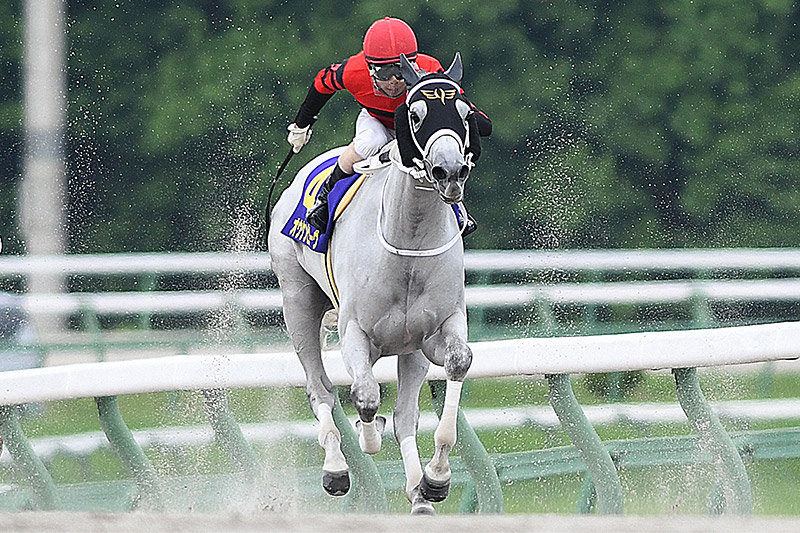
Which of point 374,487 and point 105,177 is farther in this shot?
point 105,177

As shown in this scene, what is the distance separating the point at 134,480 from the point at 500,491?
1.45 m

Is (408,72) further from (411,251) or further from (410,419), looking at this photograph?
(410,419)

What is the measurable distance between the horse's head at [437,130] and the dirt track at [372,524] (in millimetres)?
960

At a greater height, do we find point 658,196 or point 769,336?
point 769,336

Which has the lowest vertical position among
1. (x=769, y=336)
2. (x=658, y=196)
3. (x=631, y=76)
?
(x=658, y=196)

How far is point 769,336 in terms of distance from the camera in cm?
622

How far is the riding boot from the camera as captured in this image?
19.2 ft

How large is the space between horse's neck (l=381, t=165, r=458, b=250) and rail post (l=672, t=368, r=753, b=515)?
143cm

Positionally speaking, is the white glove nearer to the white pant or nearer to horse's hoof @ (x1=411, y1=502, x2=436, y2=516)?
the white pant

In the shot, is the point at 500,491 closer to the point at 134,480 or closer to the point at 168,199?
the point at 134,480

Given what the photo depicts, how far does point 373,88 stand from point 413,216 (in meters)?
0.61

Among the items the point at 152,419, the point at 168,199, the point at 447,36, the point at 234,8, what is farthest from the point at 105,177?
the point at 152,419

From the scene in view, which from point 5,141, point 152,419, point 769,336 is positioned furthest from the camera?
point 5,141

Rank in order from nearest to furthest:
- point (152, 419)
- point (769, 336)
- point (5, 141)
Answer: point (769, 336), point (152, 419), point (5, 141)
